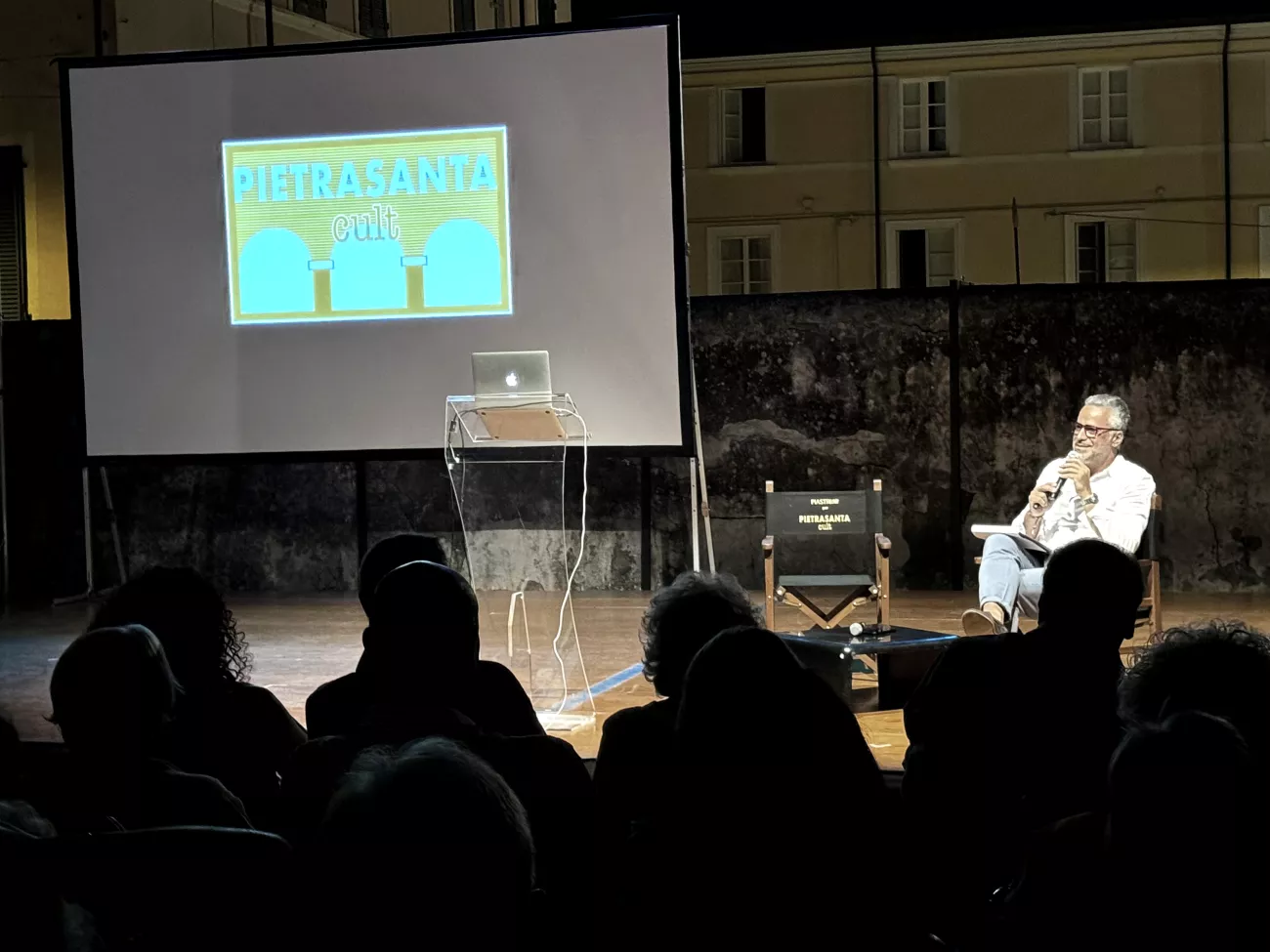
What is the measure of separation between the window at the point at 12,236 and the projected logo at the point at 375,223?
19.6 feet

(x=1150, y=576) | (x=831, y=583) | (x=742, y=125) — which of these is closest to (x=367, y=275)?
(x=831, y=583)

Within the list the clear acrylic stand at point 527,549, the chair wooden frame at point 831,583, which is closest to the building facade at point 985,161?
the chair wooden frame at point 831,583

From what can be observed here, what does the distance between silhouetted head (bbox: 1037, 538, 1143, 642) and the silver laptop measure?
2.47 m

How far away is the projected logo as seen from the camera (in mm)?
5762

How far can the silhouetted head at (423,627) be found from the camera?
7.29ft

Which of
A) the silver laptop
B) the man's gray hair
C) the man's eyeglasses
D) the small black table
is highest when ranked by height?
the silver laptop

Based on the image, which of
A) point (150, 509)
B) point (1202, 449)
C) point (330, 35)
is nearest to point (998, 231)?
point (330, 35)

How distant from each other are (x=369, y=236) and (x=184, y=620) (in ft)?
12.0

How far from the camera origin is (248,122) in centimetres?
608

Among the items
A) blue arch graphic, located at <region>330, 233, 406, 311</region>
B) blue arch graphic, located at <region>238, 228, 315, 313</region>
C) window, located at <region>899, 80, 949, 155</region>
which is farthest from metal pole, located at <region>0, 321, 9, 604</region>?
window, located at <region>899, 80, 949, 155</region>

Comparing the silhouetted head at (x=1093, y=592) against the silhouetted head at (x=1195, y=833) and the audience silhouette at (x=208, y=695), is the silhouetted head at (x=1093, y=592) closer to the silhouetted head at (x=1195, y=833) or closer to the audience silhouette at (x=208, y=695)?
the silhouetted head at (x=1195, y=833)

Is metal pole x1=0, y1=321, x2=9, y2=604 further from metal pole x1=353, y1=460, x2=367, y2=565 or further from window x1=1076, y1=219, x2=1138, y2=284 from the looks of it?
window x1=1076, y1=219, x2=1138, y2=284

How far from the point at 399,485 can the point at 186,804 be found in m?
6.03

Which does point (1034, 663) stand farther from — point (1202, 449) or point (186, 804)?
point (1202, 449)
